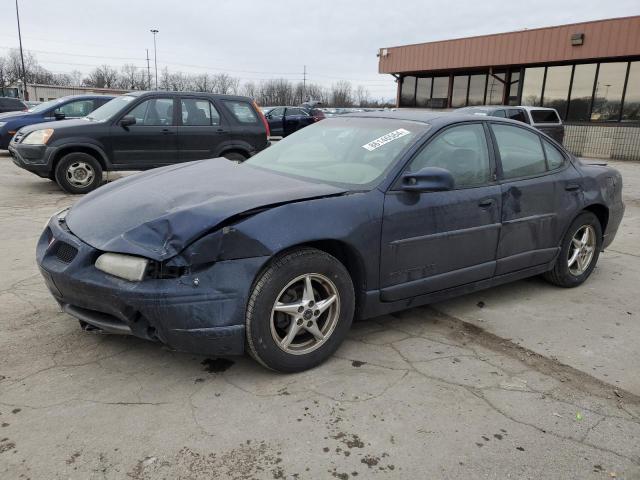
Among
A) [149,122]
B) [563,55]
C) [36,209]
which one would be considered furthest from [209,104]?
[563,55]

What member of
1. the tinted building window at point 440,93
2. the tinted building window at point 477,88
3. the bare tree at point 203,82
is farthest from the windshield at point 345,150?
the bare tree at point 203,82

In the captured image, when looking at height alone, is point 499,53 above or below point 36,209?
above

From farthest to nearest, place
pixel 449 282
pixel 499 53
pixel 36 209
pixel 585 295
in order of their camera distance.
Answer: pixel 499 53
pixel 36 209
pixel 585 295
pixel 449 282

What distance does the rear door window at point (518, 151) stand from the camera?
396 cm

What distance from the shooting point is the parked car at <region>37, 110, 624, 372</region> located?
2605 millimetres

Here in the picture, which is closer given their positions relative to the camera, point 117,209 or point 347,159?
point 117,209

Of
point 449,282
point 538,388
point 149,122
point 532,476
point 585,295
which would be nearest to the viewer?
point 532,476

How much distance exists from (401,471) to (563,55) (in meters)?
21.7

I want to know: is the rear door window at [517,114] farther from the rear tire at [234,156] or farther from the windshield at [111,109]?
the windshield at [111,109]

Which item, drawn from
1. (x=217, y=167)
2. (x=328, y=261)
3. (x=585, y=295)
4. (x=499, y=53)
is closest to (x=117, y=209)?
(x=217, y=167)

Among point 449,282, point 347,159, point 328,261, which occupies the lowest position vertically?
point 449,282

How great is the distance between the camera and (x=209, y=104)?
905cm

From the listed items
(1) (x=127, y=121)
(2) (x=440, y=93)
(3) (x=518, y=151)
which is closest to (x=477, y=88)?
(2) (x=440, y=93)

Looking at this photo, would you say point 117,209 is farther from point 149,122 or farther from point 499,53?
point 499,53
